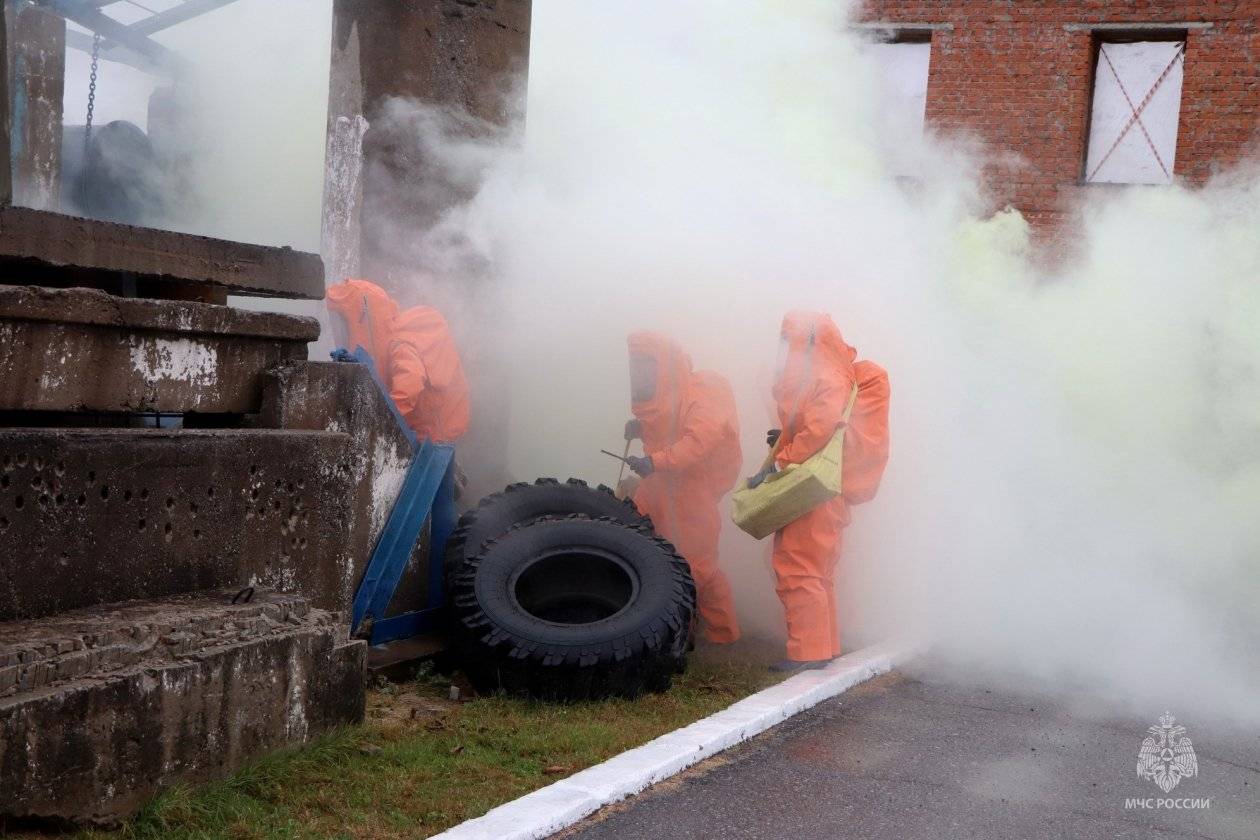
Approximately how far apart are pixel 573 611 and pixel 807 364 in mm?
1672

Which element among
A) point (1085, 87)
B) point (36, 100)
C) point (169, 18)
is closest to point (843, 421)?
point (1085, 87)

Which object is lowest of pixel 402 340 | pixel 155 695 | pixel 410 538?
pixel 155 695

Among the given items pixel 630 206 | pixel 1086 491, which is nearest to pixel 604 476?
pixel 630 206

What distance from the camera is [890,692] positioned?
6188 mm

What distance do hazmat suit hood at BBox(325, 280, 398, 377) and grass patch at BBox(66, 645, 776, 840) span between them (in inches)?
77.4

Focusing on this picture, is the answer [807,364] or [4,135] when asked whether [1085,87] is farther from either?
[4,135]

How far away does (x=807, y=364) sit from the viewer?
670cm

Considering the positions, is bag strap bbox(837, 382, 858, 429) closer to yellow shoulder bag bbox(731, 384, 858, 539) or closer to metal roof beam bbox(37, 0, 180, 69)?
yellow shoulder bag bbox(731, 384, 858, 539)

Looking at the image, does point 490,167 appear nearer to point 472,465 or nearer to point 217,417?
point 472,465

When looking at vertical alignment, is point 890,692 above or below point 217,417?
below

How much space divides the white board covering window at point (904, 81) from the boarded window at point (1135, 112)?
1.75m

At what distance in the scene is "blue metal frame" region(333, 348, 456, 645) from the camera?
6.05 m

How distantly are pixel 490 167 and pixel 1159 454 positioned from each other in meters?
4.80

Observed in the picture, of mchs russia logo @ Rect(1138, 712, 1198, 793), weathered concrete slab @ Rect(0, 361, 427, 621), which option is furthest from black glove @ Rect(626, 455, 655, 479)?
mchs russia logo @ Rect(1138, 712, 1198, 793)
